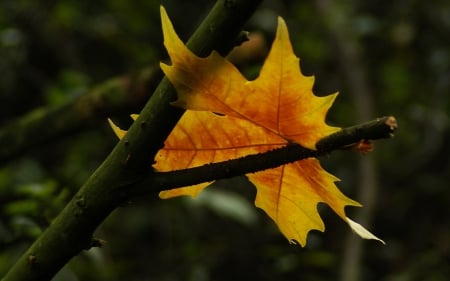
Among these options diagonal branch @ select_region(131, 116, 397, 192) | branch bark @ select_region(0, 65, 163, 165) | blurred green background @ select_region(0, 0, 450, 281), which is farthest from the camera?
blurred green background @ select_region(0, 0, 450, 281)

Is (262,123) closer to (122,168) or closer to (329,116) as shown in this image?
(122,168)

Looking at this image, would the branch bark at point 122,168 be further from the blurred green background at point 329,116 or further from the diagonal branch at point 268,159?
the blurred green background at point 329,116

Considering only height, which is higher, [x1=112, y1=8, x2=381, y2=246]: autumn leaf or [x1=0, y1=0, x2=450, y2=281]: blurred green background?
[x1=112, y1=8, x2=381, y2=246]: autumn leaf

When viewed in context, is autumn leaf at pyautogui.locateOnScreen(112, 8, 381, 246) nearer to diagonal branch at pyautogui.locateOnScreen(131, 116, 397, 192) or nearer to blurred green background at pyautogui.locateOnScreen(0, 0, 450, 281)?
diagonal branch at pyautogui.locateOnScreen(131, 116, 397, 192)

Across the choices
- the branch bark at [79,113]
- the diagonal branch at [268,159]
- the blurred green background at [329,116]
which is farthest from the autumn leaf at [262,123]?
the blurred green background at [329,116]

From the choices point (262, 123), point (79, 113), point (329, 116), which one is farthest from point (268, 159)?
point (329, 116)

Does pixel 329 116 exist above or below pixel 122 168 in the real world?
below

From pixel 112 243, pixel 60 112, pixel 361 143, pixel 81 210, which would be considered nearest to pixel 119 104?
pixel 60 112

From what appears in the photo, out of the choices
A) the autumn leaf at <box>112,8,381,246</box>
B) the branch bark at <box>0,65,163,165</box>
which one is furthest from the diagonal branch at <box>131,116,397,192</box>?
the branch bark at <box>0,65,163,165</box>
